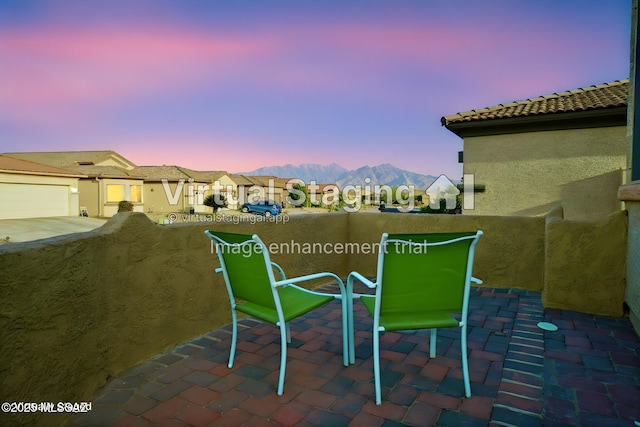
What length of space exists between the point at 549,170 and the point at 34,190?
27110mm

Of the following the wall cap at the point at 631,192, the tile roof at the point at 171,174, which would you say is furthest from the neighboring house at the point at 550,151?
the tile roof at the point at 171,174

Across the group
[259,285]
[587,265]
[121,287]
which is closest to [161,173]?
[121,287]

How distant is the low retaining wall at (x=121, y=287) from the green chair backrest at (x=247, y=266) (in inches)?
27.1

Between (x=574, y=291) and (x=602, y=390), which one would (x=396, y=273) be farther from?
(x=574, y=291)

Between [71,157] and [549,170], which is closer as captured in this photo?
[549,170]

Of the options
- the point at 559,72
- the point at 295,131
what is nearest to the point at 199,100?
the point at 559,72

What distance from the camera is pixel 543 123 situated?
9.73 meters

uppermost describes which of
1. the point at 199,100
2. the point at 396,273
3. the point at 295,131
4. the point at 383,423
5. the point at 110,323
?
the point at 295,131

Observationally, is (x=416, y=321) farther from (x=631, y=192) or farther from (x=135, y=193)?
(x=135, y=193)

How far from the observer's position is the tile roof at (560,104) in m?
9.05

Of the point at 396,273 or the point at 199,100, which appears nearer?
the point at 396,273

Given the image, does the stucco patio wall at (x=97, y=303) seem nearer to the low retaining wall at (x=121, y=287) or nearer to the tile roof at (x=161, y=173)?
the low retaining wall at (x=121, y=287)

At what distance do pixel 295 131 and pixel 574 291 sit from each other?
50337 millimetres

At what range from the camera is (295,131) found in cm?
5238
